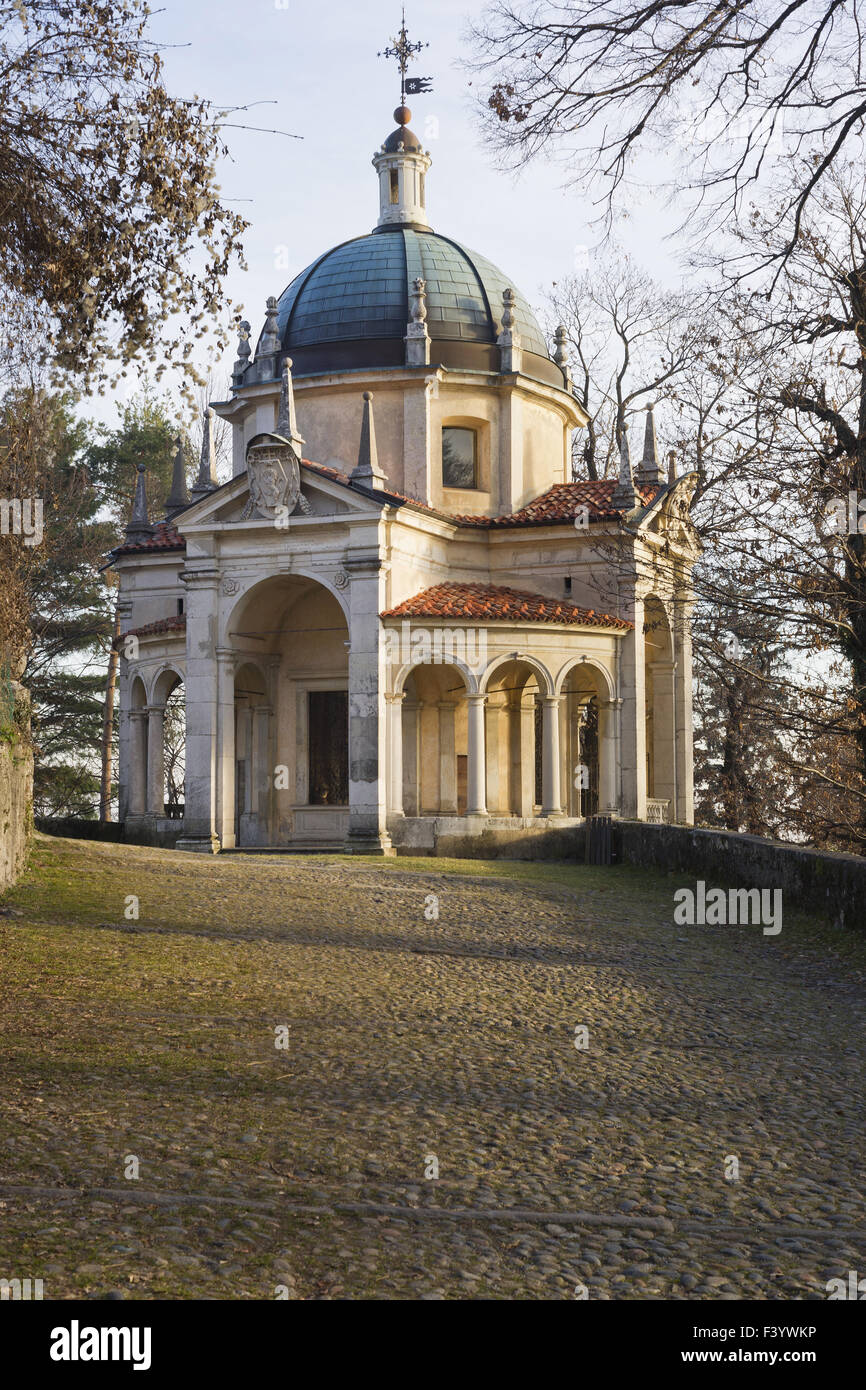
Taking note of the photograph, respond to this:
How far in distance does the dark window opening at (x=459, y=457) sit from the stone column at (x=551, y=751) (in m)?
6.67

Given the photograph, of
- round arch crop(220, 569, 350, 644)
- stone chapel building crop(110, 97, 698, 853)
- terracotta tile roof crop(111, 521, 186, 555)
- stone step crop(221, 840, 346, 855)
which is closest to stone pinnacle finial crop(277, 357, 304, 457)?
stone chapel building crop(110, 97, 698, 853)

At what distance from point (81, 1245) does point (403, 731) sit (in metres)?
23.8

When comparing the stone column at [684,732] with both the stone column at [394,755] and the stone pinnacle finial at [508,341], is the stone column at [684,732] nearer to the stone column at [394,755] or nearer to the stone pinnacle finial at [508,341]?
the stone pinnacle finial at [508,341]

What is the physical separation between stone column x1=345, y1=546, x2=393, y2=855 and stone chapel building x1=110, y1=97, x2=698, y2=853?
41mm

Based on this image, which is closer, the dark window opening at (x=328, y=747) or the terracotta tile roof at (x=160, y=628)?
the dark window opening at (x=328, y=747)

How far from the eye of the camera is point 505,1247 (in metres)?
4.59

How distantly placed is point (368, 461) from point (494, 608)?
3.72 meters

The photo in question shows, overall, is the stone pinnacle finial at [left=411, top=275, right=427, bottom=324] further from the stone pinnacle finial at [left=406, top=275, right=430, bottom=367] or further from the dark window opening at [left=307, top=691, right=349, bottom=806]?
the dark window opening at [left=307, top=691, right=349, bottom=806]

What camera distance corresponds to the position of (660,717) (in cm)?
3198

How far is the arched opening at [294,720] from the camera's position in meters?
29.2

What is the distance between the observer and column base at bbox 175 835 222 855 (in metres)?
26.0

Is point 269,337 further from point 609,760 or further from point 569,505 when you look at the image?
point 609,760

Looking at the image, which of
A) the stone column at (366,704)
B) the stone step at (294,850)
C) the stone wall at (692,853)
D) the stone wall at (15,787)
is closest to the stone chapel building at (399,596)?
the stone column at (366,704)

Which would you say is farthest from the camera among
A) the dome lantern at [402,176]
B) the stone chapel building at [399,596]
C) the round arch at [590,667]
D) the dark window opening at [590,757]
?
the dome lantern at [402,176]
